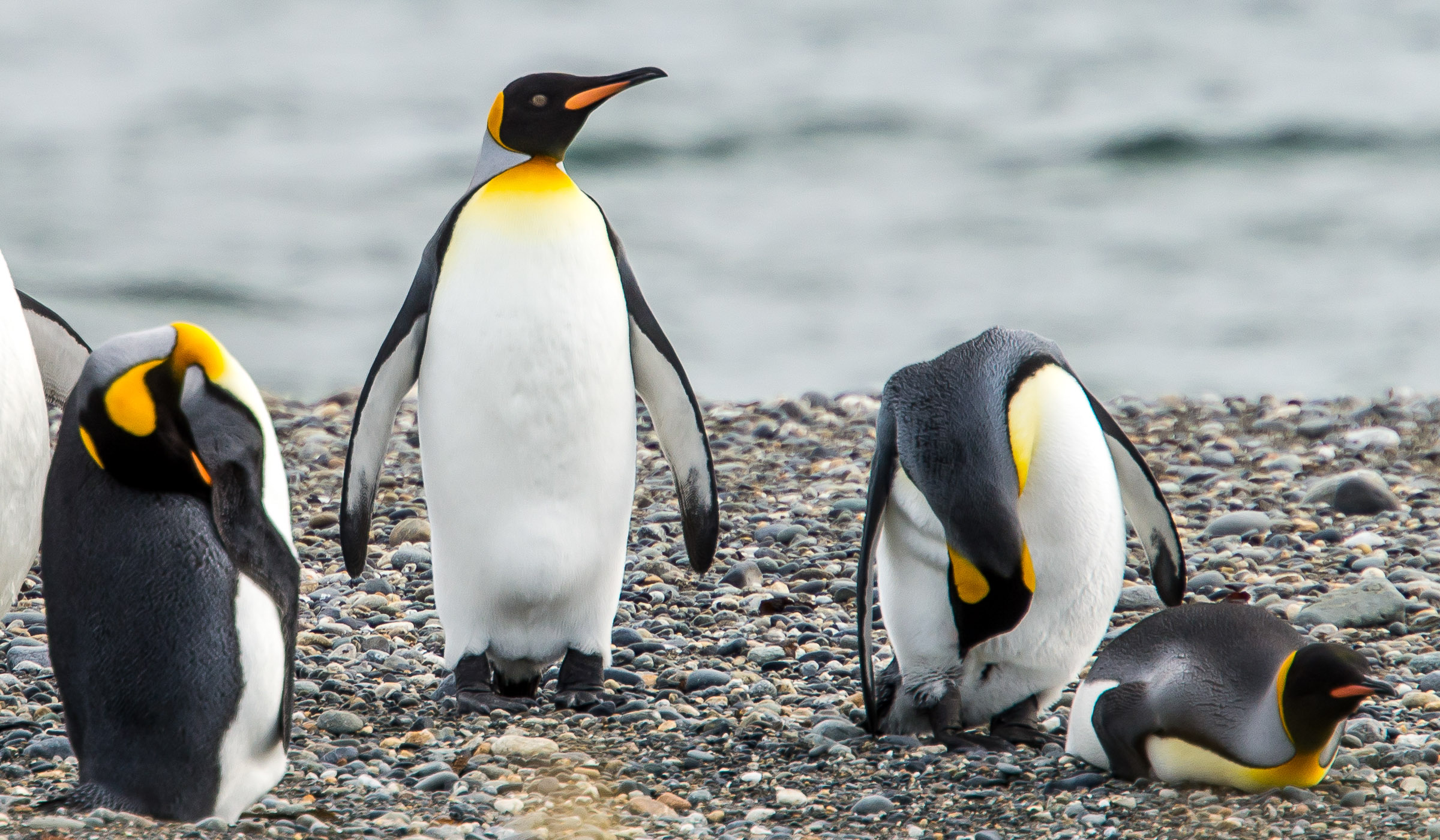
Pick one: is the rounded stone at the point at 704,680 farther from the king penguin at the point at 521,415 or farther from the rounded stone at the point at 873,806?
the rounded stone at the point at 873,806

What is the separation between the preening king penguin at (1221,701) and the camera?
10.0ft

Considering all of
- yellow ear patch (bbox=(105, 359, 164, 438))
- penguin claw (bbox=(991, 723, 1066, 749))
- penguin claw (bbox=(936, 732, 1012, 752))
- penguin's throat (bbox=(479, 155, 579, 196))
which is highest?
penguin's throat (bbox=(479, 155, 579, 196))

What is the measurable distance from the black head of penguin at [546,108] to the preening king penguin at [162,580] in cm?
134

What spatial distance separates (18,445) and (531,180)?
1.43 metres

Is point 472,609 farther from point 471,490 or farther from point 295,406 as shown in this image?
point 295,406

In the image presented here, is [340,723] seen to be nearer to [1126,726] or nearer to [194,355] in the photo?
[194,355]

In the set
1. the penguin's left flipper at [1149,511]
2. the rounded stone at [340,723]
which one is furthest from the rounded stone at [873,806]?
the rounded stone at [340,723]

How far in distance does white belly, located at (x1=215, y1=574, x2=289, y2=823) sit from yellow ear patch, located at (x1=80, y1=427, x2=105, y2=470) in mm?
344

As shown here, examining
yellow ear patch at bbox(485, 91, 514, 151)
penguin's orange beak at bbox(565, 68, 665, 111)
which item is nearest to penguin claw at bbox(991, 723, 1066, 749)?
penguin's orange beak at bbox(565, 68, 665, 111)

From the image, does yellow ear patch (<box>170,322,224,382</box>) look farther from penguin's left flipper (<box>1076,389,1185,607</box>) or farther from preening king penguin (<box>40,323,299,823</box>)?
penguin's left flipper (<box>1076,389,1185,607</box>)

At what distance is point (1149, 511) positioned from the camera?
409cm

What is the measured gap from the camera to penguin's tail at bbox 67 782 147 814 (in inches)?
110

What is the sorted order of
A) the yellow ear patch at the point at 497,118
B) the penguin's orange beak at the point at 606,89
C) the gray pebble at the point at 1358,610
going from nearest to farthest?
the penguin's orange beak at the point at 606,89, the yellow ear patch at the point at 497,118, the gray pebble at the point at 1358,610

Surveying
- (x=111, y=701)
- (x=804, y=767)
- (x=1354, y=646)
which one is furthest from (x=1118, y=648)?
(x=111, y=701)
